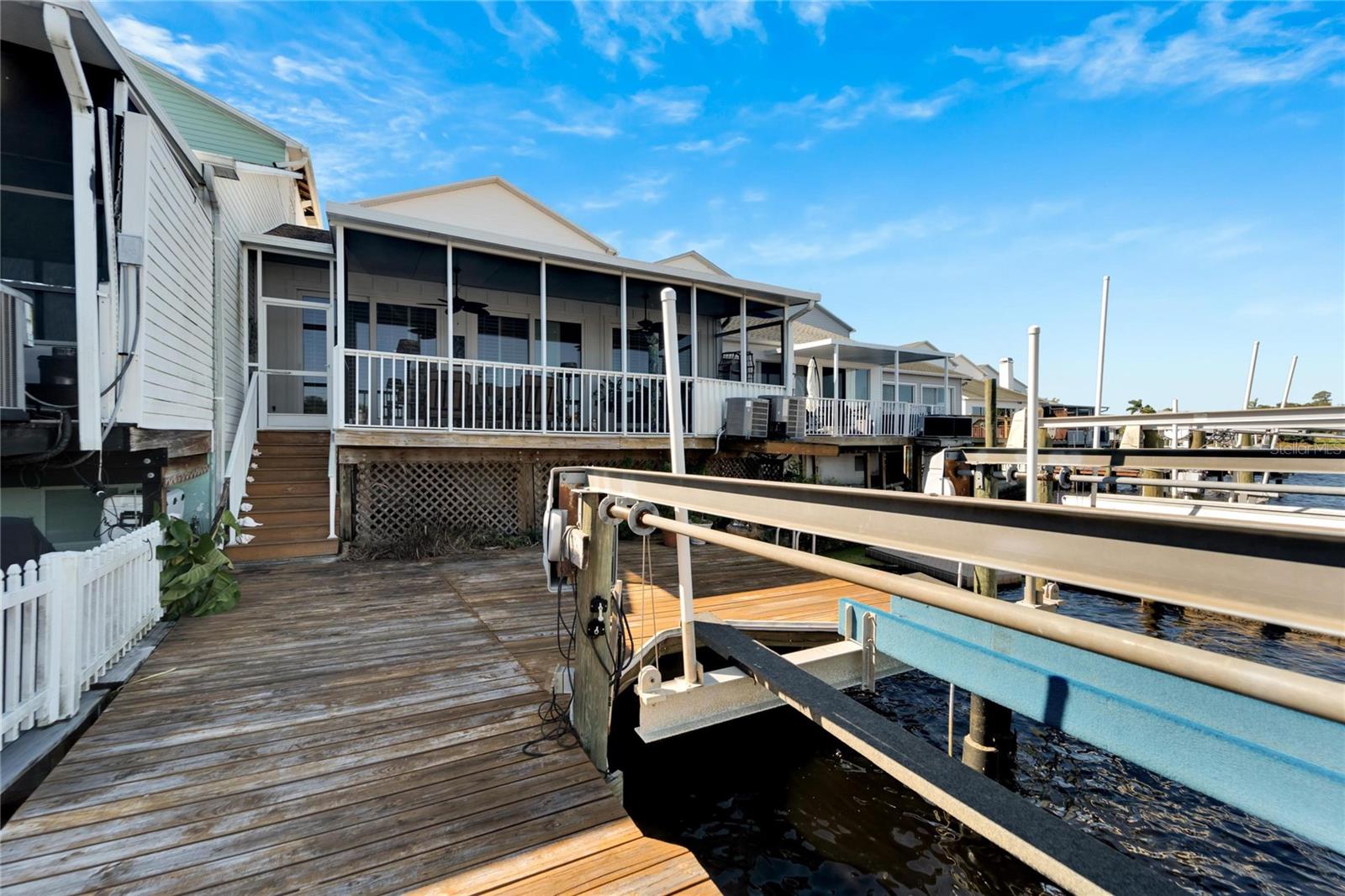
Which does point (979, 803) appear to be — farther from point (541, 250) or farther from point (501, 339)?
point (501, 339)

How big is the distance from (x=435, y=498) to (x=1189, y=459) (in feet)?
26.8

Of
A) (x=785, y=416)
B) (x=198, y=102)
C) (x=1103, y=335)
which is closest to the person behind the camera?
(x=1103, y=335)

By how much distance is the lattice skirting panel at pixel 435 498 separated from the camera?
7.64m

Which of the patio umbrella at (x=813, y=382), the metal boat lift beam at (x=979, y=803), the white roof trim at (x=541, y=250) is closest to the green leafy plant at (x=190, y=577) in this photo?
the white roof trim at (x=541, y=250)

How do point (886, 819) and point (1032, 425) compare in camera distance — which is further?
point (1032, 425)

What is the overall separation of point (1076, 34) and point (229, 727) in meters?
9.29

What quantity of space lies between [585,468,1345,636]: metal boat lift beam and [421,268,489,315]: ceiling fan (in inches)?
Result: 349

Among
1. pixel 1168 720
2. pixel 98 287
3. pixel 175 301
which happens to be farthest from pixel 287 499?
pixel 1168 720

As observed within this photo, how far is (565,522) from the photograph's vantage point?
10.4 feet

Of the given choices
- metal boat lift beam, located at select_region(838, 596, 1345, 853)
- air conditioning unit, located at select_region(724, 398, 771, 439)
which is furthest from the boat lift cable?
air conditioning unit, located at select_region(724, 398, 771, 439)

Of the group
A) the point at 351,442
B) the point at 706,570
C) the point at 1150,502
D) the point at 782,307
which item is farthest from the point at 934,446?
the point at 351,442

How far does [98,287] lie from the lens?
4.11 m

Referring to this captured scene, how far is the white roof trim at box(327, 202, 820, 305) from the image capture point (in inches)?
278

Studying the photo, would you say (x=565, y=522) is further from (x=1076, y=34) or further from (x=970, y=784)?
(x=1076, y=34)
